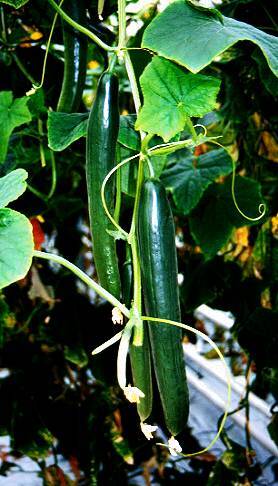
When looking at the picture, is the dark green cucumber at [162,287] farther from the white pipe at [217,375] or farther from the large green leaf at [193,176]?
the white pipe at [217,375]

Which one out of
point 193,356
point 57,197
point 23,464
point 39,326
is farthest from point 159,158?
point 193,356

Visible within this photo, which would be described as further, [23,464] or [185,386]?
[23,464]

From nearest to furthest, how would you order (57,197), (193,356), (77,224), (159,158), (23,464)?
(159,158) → (57,197) → (77,224) → (23,464) → (193,356)

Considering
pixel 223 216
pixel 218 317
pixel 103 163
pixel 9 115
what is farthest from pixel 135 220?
pixel 218 317

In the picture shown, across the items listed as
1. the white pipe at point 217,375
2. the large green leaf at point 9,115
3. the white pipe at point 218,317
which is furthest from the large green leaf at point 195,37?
the white pipe at point 218,317

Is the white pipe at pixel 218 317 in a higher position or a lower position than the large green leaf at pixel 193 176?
lower

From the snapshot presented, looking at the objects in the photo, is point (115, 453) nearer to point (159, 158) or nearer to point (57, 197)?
point (57, 197)

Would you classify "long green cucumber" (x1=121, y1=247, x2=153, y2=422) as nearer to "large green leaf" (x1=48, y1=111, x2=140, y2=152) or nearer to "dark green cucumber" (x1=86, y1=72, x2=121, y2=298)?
"dark green cucumber" (x1=86, y1=72, x2=121, y2=298)
